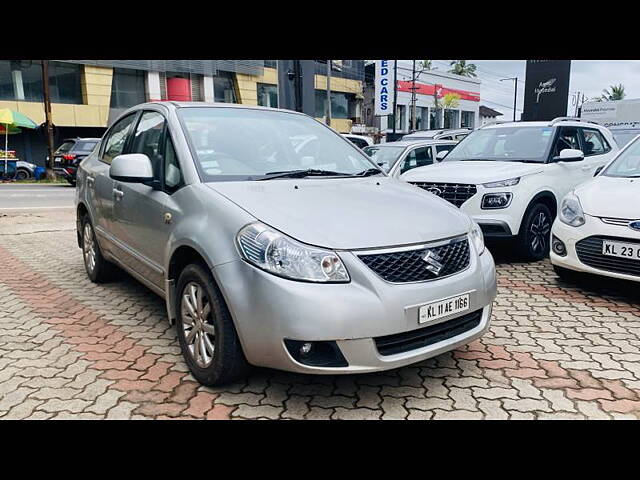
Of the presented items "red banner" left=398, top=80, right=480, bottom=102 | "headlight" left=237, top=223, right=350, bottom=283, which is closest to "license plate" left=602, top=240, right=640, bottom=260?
"headlight" left=237, top=223, right=350, bottom=283

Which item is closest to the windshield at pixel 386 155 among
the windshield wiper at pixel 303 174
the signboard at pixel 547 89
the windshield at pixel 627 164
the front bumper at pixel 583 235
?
the windshield at pixel 627 164

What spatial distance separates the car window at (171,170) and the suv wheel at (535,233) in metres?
3.93

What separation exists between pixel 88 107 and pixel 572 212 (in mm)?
29750

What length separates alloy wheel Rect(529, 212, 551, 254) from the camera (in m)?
5.80

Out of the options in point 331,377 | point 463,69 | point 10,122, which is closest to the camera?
point 331,377

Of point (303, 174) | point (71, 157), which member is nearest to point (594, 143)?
point (303, 174)

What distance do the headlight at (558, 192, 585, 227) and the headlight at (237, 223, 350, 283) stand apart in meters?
3.04

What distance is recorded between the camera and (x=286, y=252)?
2.49 meters

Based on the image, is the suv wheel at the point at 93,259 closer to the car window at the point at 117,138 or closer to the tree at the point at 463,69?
the car window at the point at 117,138

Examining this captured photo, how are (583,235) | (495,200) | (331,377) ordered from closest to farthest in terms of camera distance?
(331,377), (583,235), (495,200)

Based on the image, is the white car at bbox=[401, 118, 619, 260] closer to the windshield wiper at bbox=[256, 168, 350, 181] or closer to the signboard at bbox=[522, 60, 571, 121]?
the windshield wiper at bbox=[256, 168, 350, 181]

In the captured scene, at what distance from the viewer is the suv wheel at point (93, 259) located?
16.0 feet

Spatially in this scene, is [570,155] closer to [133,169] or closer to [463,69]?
[133,169]
